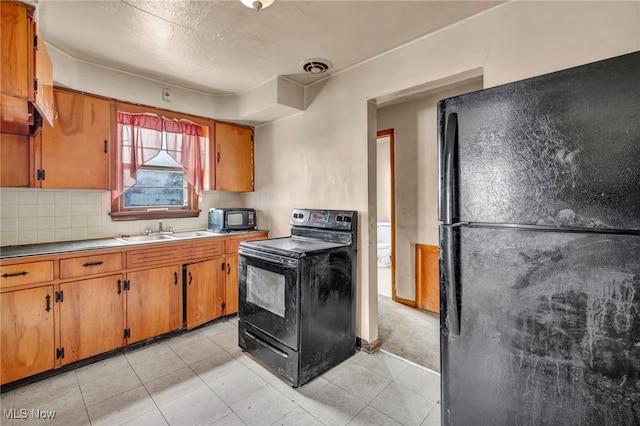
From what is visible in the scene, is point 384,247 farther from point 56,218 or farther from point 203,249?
point 56,218

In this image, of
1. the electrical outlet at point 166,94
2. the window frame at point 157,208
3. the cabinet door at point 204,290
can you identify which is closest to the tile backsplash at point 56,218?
the window frame at point 157,208

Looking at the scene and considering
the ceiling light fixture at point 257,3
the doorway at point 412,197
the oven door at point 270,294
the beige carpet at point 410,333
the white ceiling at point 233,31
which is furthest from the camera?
the doorway at point 412,197

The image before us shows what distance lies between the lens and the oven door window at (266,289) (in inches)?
85.7

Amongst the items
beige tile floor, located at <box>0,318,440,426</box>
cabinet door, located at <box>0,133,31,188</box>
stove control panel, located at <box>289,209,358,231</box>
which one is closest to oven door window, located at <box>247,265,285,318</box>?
beige tile floor, located at <box>0,318,440,426</box>

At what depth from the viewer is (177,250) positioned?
279 cm

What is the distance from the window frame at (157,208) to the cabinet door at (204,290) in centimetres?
76

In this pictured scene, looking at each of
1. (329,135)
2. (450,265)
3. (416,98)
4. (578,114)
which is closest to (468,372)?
(450,265)

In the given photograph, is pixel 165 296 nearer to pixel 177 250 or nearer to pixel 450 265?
pixel 177 250

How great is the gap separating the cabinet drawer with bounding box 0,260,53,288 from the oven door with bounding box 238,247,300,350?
132cm

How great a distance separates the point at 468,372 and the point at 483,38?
1867mm

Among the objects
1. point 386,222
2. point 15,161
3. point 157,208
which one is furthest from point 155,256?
point 386,222

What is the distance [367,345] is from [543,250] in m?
1.83

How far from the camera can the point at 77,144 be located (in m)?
2.50

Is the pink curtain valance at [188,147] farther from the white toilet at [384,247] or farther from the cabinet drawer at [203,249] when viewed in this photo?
the white toilet at [384,247]
